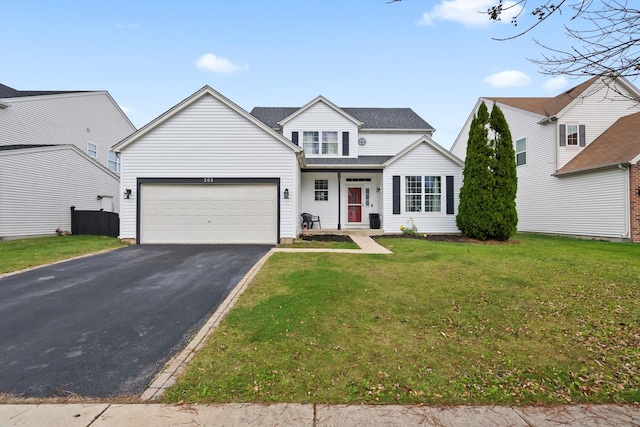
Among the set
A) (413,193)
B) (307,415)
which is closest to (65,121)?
(413,193)

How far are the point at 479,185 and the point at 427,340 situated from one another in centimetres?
1053

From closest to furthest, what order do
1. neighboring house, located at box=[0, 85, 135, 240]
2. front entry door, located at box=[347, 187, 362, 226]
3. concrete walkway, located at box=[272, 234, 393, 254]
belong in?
concrete walkway, located at box=[272, 234, 393, 254]
neighboring house, located at box=[0, 85, 135, 240]
front entry door, located at box=[347, 187, 362, 226]

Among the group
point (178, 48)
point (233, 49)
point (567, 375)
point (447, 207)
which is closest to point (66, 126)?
point (178, 48)

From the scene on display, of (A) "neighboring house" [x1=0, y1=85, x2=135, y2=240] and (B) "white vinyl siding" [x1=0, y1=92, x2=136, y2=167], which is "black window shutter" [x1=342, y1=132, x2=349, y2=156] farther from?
(B) "white vinyl siding" [x1=0, y1=92, x2=136, y2=167]

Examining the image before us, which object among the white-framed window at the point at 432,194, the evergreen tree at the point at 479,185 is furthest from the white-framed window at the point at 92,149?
the evergreen tree at the point at 479,185

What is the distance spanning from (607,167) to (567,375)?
541 inches

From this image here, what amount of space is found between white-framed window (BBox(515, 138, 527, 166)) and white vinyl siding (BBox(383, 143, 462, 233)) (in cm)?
550

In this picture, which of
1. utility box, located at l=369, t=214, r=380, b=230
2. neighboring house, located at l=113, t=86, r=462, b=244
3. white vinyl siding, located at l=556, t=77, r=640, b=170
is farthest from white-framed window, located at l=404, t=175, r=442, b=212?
white vinyl siding, located at l=556, t=77, r=640, b=170

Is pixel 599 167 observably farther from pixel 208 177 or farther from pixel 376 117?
pixel 208 177

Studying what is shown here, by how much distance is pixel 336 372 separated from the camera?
2941mm

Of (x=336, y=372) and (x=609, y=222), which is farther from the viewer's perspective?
(x=609, y=222)

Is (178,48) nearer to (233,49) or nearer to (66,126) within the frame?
(233,49)

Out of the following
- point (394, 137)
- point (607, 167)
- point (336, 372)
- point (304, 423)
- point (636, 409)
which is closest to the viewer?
point (304, 423)

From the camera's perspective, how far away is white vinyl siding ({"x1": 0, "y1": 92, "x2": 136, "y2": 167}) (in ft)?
51.4
